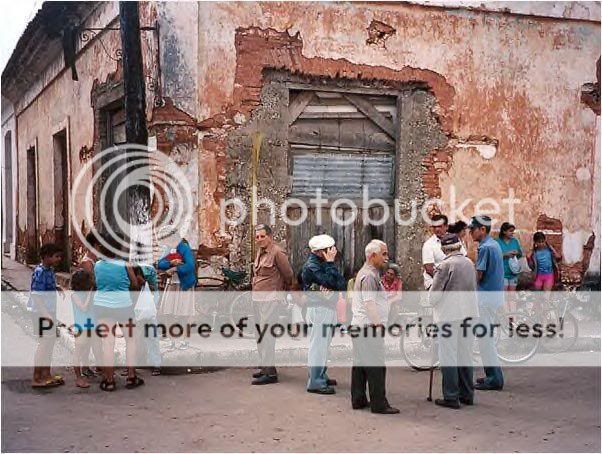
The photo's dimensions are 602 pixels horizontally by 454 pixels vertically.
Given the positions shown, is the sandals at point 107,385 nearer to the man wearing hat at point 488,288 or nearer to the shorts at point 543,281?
the man wearing hat at point 488,288

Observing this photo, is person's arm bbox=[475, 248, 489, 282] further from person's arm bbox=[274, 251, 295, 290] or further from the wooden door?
the wooden door

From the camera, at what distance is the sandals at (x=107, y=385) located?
21.3 ft

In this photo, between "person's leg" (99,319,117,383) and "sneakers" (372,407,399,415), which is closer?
"sneakers" (372,407,399,415)

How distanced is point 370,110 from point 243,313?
3.50 meters

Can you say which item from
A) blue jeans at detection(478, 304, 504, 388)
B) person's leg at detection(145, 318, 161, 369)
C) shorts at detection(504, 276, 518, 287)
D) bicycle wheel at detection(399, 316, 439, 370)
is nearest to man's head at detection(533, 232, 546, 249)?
shorts at detection(504, 276, 518, 287)

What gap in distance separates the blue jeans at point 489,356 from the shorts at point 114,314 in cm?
343

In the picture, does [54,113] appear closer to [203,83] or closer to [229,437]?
[203,83]

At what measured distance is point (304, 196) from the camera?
975 cm

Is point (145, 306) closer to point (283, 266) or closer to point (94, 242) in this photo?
point (94, 242)

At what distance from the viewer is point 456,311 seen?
20.1 feet

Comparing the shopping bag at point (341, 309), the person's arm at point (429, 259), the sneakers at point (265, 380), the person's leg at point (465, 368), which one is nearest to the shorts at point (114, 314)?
the sneakers at point (265, 380)

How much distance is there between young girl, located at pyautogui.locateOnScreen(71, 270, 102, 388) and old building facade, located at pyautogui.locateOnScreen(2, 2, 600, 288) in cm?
253

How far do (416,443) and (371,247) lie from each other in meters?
1.64

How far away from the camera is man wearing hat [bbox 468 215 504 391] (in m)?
6.67
